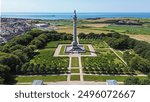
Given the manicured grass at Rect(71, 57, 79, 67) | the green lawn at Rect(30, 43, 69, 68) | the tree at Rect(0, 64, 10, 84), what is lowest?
the manicured grass at Rect(71, 57, 79, 67)

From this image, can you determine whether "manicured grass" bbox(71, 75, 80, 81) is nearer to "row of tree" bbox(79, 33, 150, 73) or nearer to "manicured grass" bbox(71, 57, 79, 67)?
"manicured grass" bbox(71, 57, 79, 67)

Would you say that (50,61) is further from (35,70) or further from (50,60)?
(35,70)

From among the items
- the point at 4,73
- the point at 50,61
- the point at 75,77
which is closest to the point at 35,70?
the point at 4,73

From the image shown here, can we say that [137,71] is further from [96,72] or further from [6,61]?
[6,61]

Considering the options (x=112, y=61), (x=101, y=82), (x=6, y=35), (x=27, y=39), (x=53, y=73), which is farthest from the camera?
(x=6, y=35)

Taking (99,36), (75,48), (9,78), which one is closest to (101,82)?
(9,78)

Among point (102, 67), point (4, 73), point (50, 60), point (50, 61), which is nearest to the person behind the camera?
point (4, 73)

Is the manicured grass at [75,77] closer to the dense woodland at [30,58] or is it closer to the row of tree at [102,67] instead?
the row of tree at [102,67]

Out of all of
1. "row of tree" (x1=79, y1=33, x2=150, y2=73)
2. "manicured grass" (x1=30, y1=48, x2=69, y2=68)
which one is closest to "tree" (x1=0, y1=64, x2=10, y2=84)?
"manicured grass" (x1=30, y1=48, x2=69, y2=68)

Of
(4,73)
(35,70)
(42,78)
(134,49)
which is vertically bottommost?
(134,49)

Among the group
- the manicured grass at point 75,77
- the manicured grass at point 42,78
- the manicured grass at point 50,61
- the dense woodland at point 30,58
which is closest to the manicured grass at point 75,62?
the manicured grass at point 50,61

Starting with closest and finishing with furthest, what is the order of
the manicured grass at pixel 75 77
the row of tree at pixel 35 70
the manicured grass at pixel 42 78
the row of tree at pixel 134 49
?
the manicured grass at pixel 42 78 < the manicured grass at pixel 75 77 < the row of tree at pixel 35 70 < the row of tree at pixel 134 49
